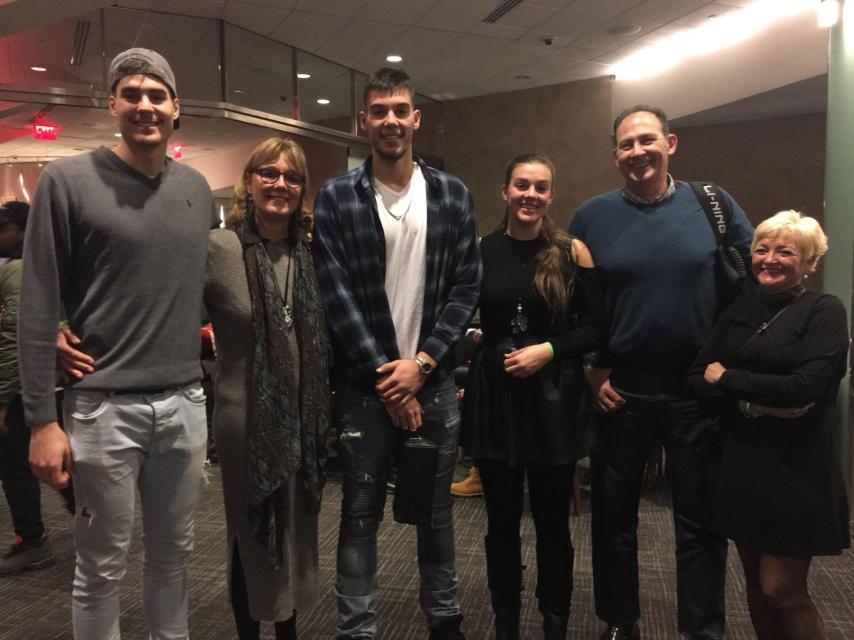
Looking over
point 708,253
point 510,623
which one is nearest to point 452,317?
point 708,253

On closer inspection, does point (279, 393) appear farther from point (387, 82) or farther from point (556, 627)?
point (556, 627)

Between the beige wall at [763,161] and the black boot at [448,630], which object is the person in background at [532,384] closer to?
the black boot at [448,630]

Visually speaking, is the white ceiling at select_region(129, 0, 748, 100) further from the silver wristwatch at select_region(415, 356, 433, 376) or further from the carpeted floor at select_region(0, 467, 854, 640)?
the silver wristwatch at select_region(415, 356, 433, 376)

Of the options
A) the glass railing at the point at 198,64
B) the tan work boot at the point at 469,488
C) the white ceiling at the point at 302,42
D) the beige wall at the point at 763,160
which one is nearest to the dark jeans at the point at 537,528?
the tan work boot at the point at 469,488

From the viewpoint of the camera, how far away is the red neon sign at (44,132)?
5594 mm

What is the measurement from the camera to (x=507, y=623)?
6.58 feet

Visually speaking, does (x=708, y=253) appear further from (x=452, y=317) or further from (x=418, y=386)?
(x=418, y=386)

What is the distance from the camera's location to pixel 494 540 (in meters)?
1.99

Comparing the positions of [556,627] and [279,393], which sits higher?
[279,393]

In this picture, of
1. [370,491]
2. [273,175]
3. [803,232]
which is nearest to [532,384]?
[370,491]

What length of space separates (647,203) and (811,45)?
184 inches

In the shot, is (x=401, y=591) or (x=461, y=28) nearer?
(x=401, y=591)

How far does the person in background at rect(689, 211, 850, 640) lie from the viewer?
162cm

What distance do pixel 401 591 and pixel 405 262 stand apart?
4.86ft
